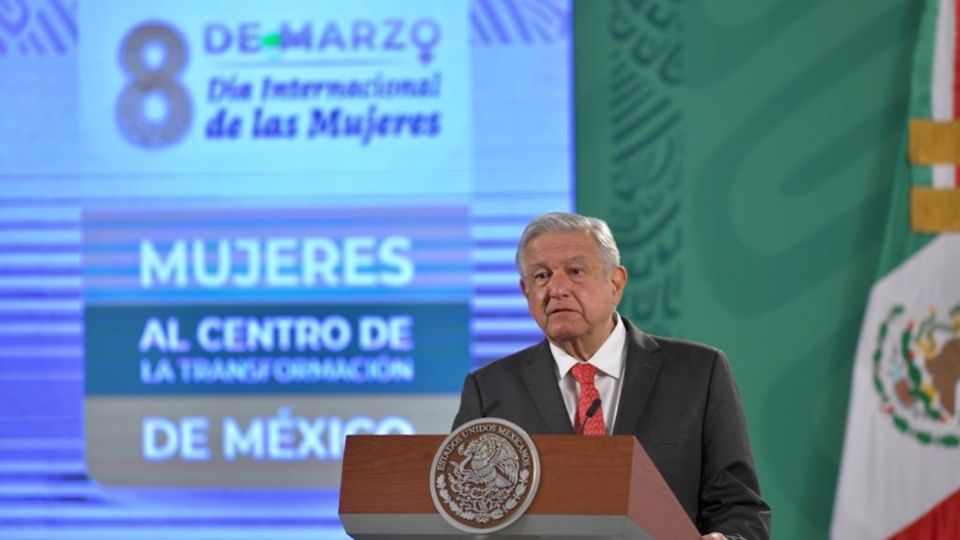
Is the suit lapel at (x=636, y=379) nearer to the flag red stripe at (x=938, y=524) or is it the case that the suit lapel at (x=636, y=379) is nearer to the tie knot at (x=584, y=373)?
the tie knot at (x=584, y=373)

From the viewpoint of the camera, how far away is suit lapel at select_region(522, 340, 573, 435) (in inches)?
99.9

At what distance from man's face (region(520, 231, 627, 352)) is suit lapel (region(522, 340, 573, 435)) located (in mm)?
88

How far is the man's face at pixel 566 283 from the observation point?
251 centimetres

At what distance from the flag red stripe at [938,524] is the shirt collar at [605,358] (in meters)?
1.99

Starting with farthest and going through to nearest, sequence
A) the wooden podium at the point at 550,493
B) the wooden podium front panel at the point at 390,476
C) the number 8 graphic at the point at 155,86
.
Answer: the number 8 graphic at the point at 155,86 → the wooden podium front panel at the point at 390,476 → the wooden podium at the point at 550,493

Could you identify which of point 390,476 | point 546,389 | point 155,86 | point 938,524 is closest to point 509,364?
point 546,389

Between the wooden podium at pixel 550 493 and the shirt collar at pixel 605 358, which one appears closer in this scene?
the wooden podium at pixel 550 493

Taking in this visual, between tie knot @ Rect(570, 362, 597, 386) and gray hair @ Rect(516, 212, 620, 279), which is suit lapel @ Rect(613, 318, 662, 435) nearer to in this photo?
tie knot @ Rect(570, 362, 597, 386)

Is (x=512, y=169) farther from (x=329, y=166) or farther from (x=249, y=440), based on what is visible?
(x=249, y=440)

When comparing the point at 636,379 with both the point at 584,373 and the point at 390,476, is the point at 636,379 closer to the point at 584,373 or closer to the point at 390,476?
the point at 584,373

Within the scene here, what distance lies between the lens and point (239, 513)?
14.5 feet

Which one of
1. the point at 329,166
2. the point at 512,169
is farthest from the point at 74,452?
the point at 512,169

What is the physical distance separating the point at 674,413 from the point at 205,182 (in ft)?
7.73

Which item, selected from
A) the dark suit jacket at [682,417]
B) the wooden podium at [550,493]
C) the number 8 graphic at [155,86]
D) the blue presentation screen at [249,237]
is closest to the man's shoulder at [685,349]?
the dark suit jacket at [682,417]
